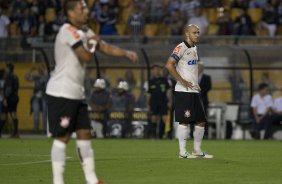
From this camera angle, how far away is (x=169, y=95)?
30984 mm

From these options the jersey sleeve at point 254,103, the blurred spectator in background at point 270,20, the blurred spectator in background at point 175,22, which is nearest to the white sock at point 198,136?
the jersey sleeve at point 254,103

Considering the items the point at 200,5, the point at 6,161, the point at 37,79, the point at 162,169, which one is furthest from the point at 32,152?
the point at 200,5

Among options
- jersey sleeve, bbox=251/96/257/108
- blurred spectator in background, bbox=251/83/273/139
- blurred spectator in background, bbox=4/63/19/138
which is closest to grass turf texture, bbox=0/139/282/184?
blurred spectator in background, bbox=251/83/273/139

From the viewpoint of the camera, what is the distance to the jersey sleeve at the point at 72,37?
11727 mm

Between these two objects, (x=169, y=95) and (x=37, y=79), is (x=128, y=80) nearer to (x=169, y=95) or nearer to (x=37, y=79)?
(x=169, y=95)

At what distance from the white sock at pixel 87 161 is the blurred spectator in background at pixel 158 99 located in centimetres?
1817

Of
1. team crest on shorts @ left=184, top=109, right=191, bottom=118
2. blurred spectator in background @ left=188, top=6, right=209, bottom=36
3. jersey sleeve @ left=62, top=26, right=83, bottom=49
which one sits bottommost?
team crest on shorts @ left=184, top=109, right=191, bottom=118

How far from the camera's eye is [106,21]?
3647 cm

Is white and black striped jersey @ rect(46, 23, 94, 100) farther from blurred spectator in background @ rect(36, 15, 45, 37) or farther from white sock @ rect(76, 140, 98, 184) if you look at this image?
blurred spectator in background @ rect(36, 15, 45, 37)

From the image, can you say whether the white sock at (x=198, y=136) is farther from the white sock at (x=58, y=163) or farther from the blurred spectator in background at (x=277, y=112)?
the blurred spectator in background at (x=277, y=112)

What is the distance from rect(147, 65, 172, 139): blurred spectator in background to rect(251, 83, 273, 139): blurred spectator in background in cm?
271

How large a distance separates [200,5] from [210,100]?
5.67 metres

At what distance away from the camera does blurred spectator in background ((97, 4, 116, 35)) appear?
119 ft

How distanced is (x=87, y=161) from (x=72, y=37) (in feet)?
4.95
